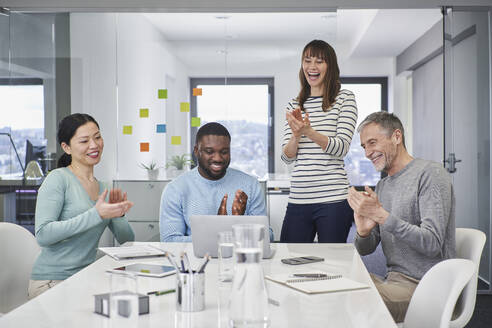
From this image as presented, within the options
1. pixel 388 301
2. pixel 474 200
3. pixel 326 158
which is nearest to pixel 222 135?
pixel 326 158

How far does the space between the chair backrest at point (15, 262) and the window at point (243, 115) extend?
206cm

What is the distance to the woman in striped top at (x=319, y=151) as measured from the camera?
266cm

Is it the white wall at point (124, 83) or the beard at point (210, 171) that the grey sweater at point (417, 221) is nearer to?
the beard at point (210, 171)

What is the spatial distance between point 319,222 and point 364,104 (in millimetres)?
6902

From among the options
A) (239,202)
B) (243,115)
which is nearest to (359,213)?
(239,202)

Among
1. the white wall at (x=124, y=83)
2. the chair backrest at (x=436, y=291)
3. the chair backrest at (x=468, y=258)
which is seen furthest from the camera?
the white wall at (x=124, y=83)

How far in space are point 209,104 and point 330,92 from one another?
66.9 inches

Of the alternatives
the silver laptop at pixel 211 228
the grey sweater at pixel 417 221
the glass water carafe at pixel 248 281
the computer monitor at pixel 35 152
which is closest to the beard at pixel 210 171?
the silver laptop at pixel 211 228

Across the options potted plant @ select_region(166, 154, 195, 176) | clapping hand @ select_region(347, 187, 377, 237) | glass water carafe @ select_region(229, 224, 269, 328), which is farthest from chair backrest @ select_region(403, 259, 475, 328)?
Result: potted plant @ select_region(166, 154, 195, 176)

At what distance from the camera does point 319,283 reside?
5.35 feet

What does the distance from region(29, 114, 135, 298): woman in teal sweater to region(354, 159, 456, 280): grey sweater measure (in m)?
1.10

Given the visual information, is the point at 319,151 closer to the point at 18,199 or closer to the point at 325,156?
the point at 325,156

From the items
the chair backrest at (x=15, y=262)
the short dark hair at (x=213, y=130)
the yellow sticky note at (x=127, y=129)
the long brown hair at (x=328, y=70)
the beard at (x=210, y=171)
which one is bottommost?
the chair backrest at (x=15, y=262)

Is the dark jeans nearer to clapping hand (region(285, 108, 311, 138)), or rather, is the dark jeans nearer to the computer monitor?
clapping hand (region(285, 108, 311, 138))
